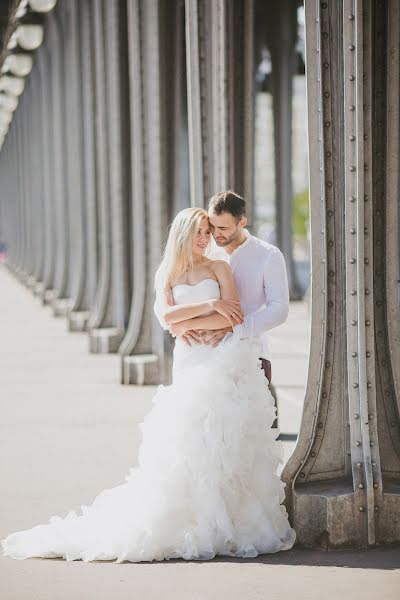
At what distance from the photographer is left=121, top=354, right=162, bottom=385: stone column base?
13961 mm

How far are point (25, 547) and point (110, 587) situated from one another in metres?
0.82

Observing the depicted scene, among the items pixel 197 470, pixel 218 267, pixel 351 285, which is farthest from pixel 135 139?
pixel 197 470

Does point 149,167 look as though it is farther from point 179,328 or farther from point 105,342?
point 179,328

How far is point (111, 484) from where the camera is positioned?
26.8ft

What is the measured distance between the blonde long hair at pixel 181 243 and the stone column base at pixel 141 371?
7.29m

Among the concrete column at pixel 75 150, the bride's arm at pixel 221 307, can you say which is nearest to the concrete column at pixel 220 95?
the bride's arm at pixel 221 307

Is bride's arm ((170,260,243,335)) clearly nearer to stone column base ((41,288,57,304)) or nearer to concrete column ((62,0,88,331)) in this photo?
concrete column ((62,0,88,331))

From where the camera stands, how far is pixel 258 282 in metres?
7.12

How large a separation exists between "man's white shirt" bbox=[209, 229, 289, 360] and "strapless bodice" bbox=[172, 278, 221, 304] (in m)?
0.34

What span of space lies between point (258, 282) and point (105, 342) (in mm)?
11062

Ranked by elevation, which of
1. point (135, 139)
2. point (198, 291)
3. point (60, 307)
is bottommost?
point (198, 291)

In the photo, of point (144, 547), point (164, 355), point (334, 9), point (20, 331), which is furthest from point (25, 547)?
point (20, 331)

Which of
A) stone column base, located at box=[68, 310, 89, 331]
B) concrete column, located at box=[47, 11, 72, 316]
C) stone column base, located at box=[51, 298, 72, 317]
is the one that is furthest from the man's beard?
concrete column, located at box=[47, 11, 72, 316]

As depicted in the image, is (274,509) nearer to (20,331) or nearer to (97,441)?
(97,441)
